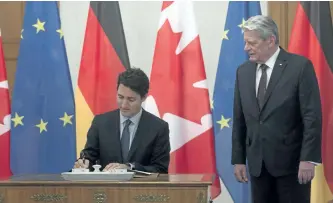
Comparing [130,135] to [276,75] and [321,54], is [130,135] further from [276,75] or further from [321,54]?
[321,54]

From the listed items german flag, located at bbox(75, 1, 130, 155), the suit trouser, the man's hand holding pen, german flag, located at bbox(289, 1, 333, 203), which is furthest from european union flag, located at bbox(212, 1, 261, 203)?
the man's hand holding pen

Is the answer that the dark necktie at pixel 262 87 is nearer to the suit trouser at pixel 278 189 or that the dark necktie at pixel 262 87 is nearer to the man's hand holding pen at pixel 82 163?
the suit trouser at pixel 278 189

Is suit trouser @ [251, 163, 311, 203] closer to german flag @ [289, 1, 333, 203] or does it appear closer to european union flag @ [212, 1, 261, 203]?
german flag @ [289, 1, 333, 203]

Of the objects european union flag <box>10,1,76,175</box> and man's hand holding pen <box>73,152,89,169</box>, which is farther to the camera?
european union flag <box>10,1,76,175</box>

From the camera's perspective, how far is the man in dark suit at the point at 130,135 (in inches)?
129

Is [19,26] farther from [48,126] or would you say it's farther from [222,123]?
[222,123]

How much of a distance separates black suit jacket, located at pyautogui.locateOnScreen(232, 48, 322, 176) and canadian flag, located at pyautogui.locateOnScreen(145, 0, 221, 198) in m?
1.11

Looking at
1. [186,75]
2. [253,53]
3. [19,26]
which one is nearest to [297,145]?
[253,53]

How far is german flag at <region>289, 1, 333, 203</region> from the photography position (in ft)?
13.1

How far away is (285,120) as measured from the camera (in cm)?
303

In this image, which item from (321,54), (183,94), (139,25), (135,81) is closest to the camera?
(135,81)

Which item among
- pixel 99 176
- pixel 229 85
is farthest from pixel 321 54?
pixel 99 176

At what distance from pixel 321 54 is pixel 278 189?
1.40 m

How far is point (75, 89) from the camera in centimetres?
464
